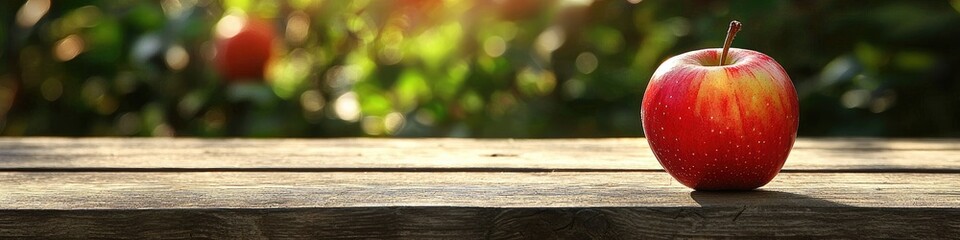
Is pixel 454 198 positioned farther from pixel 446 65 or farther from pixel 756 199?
pixel 446 65

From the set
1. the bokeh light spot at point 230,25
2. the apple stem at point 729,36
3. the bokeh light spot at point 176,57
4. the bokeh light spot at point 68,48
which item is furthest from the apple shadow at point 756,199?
the bokeh light spot at point 68,48

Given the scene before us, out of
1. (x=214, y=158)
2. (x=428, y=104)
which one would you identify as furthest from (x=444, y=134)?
(x=214, y=158)

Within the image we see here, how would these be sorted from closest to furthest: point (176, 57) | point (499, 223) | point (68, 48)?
point (499, 223)
point (176, 57)
point (68, 48)

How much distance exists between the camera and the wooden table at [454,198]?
3.26 feet

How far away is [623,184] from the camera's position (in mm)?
1167

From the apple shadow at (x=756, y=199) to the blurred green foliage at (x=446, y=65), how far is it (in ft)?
3.31

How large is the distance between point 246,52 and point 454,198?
5.40 ft

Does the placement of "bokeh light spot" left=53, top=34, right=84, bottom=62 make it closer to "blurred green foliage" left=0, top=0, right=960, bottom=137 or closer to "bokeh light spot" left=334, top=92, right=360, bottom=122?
"blurred green foliage" left=0, top=0, right=960, bottom=137

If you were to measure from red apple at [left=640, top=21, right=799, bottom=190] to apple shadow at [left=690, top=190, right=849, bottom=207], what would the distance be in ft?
0.06

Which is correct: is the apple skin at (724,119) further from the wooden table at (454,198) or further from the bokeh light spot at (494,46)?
the bokeh light spot at (494,46)

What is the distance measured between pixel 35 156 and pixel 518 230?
2.34 ft

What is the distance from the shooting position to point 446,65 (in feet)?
8.02

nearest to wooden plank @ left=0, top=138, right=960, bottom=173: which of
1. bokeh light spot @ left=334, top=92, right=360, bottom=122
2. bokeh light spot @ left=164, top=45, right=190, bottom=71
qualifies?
bokeh light spot @ left=334, top=92, right=360, bottom=122

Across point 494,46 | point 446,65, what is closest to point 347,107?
point 446,65
